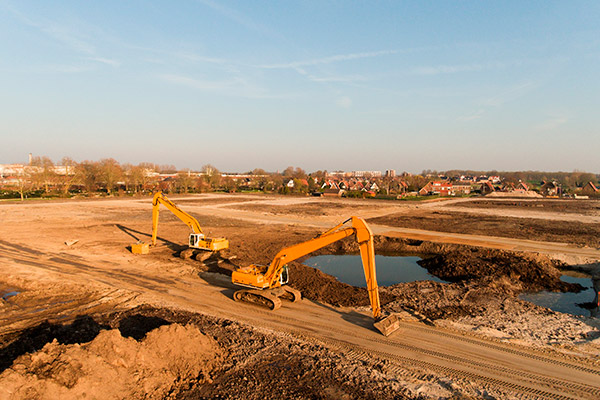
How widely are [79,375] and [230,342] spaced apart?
4127 mm

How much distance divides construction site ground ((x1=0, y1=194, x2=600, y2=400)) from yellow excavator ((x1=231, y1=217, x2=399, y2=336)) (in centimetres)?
43

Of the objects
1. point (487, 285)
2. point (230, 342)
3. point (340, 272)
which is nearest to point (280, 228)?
point (340, 272)

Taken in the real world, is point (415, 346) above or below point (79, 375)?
below

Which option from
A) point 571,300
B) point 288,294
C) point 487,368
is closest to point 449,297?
point 487,368

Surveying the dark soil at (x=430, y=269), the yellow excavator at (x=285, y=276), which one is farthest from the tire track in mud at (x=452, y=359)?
the dark soil at (x=430, y=269)

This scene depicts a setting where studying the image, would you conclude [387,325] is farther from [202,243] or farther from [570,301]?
[202,243]

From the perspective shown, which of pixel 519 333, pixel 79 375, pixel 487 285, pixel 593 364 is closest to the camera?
pixel 79 375

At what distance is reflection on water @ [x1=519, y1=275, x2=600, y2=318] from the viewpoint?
14.4 m

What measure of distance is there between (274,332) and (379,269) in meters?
11.7

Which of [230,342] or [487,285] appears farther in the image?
[487,285]

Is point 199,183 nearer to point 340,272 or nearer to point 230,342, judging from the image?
point 340,272

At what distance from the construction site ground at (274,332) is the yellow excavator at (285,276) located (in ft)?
1.42

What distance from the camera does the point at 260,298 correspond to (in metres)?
13.2

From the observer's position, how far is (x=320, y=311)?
509 inches
